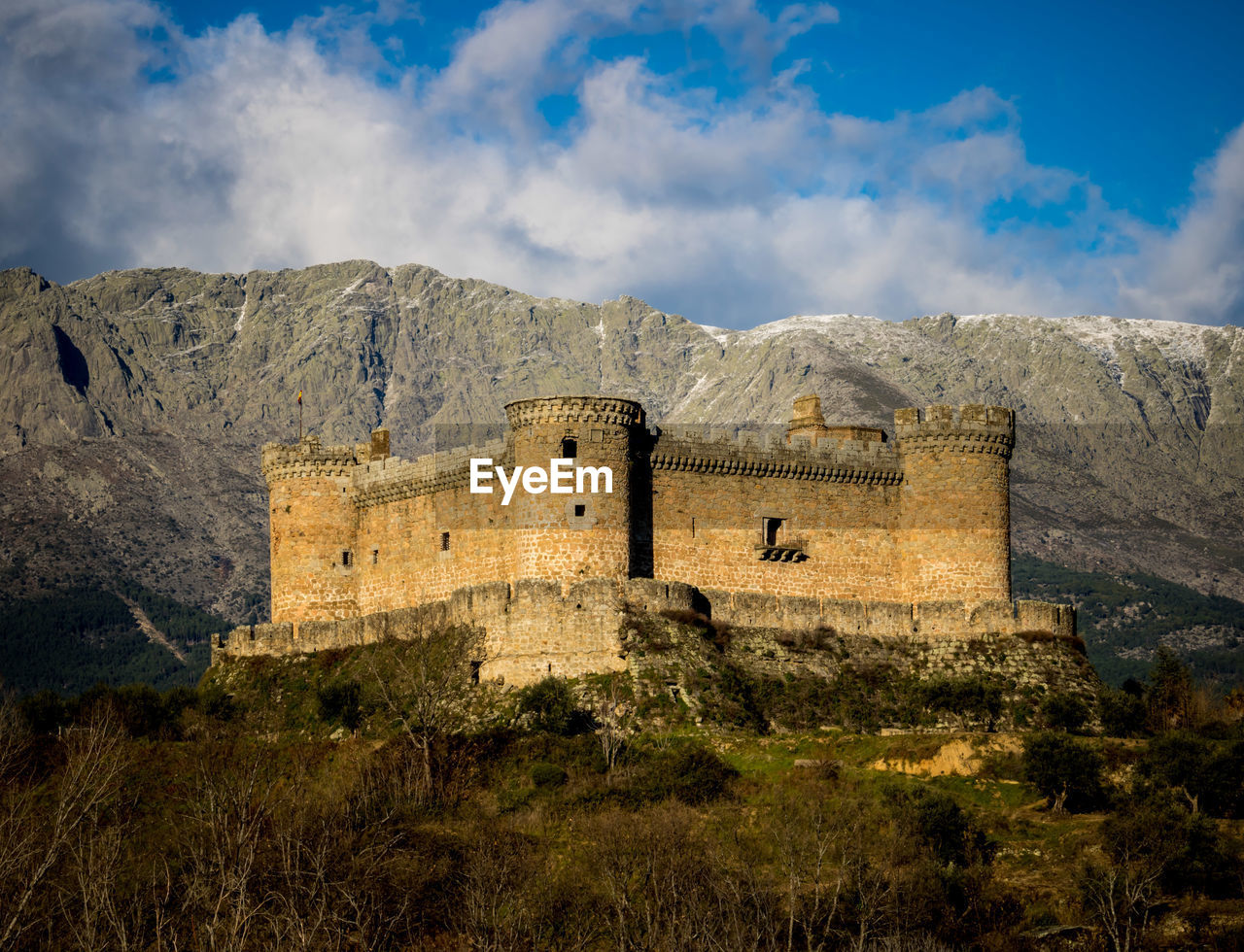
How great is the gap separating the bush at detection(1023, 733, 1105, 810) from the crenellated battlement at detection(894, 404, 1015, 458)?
17.8m

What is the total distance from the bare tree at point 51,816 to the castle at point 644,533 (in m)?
11.5

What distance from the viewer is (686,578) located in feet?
182

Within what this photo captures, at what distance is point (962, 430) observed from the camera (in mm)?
58281

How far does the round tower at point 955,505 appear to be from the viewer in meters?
57.4

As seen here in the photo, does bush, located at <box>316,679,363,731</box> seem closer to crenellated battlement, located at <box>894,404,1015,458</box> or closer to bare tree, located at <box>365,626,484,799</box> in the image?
bare tree, located at <box>365,626,484,799</box>

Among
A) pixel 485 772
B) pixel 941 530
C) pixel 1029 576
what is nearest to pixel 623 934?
pixel 485 772

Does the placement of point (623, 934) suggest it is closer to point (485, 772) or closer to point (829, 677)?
point (485, 772)

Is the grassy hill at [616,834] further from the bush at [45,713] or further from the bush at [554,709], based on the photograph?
the bush at [45,713]

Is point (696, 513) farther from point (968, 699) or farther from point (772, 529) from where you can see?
point (968, 699)

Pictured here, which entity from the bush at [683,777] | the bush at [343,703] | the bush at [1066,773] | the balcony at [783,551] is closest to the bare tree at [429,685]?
the bush at [343,703]

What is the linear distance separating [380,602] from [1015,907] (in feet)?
99.9

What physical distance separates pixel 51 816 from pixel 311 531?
69.1ft

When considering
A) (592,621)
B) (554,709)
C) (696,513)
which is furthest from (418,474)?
(554,709)

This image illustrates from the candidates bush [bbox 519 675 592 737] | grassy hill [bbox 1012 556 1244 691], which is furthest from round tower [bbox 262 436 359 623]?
grassy hill [bbox 1012 556 1244 691]
